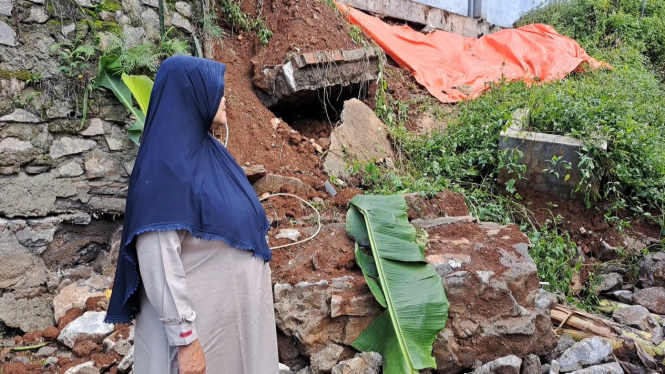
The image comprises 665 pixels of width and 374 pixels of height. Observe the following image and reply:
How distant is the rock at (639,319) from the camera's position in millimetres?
3832

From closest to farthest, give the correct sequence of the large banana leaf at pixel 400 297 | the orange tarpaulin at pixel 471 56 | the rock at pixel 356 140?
the large banana leaf at pixel 400 297 < the rock at pixel 356 140 < the orange tarpaulin at pixel 471 56

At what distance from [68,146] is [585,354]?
3945 millimetres

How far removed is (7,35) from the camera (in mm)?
3887

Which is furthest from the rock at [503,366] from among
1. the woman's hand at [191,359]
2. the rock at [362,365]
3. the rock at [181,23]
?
the rock at [181,23]

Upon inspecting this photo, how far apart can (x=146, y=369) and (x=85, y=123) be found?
281cm

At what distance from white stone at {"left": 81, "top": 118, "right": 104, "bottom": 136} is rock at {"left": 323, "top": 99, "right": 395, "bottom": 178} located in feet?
6.83

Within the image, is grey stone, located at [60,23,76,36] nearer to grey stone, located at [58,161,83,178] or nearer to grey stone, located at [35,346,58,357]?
grey stone, located at [58,161,83,178]

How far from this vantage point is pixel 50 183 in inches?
159

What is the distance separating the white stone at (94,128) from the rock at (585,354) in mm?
3759

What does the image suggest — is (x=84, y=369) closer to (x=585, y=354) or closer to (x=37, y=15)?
(x=37, y=15)

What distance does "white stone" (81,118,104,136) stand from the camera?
13.9ft

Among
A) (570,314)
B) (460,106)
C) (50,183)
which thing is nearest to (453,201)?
(570,314)

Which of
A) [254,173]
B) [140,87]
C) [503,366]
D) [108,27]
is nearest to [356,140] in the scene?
[254,173]

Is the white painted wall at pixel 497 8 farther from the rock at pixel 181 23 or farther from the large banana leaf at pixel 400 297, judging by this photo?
the large banana leaf at pixel 400 297
